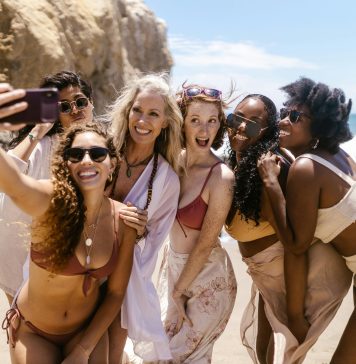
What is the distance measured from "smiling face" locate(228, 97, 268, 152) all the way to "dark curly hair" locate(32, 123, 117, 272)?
3.79 ft

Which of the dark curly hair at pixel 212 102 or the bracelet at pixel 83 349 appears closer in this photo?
the bracelet at pixel 83 349

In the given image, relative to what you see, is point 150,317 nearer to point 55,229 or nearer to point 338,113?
point 55,229

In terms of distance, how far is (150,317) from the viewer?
3.53 m

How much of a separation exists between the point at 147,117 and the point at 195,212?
0.64m

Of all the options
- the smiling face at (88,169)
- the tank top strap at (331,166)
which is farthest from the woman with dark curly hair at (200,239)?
the smiling face at (88,169)

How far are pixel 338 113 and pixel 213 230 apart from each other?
0.99 metres

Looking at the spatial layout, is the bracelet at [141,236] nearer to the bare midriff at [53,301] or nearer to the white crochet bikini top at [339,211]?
the bare midriff at [53,301]

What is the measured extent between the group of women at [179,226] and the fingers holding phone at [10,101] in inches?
31.8

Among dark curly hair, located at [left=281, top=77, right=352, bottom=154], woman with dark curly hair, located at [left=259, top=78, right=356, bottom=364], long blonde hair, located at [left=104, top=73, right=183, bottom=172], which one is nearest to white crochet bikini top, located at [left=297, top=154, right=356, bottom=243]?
woman with dark curly hair, located at [left=259, top=78, right=356, bottom=364]

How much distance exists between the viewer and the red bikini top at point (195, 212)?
12.0 ft

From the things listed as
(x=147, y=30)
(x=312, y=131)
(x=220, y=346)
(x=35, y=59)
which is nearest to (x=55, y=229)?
(x=312, y=131)

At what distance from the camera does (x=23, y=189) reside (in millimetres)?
2549

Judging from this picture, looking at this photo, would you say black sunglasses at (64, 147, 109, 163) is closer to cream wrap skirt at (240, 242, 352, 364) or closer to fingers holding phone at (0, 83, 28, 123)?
fingers holding phone at (0, 83, 28, 123)

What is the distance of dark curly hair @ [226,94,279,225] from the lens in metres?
3.55
